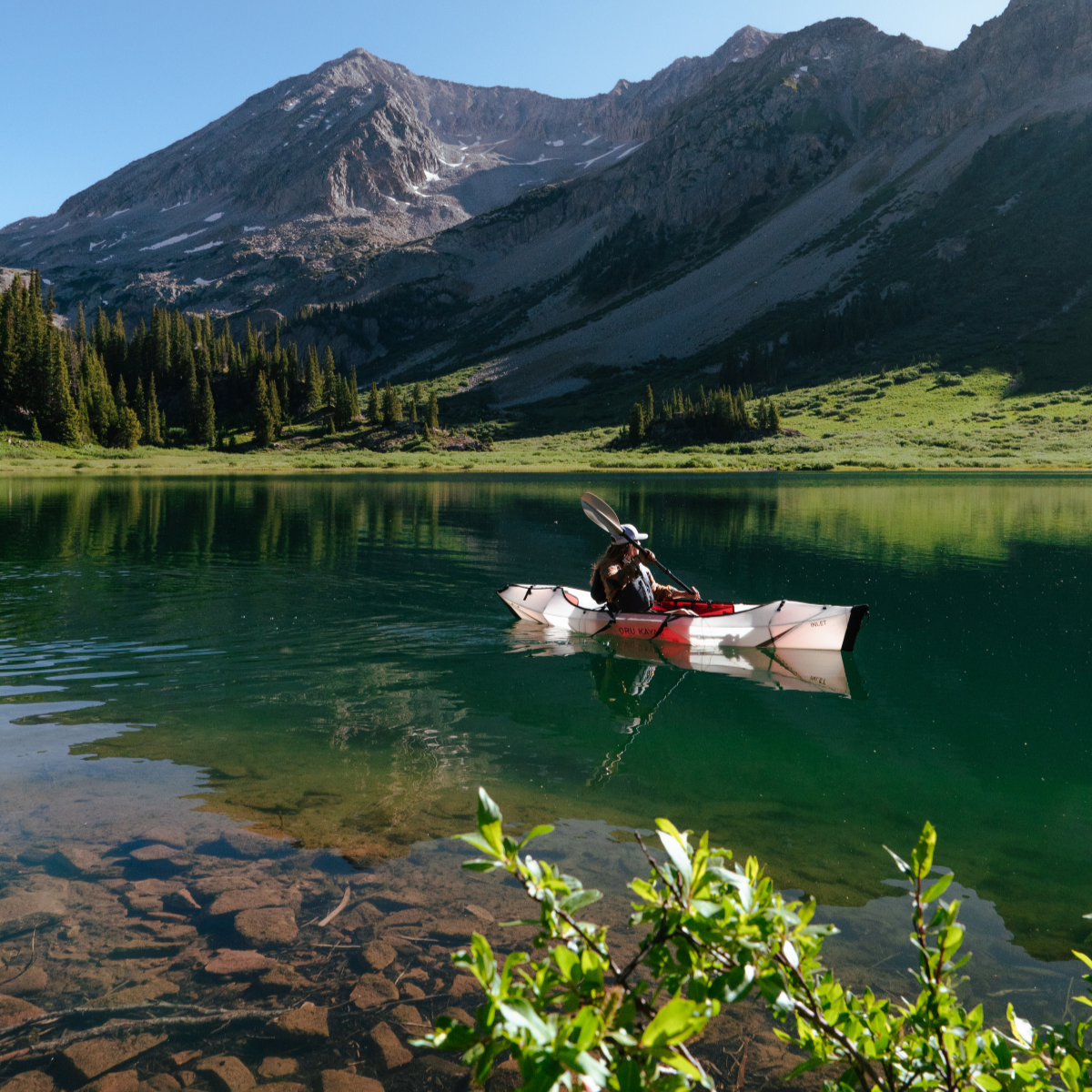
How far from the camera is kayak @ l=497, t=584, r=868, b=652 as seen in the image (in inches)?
695

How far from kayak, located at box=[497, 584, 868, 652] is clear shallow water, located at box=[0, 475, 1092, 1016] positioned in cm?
79

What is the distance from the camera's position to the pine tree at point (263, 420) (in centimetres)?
13138

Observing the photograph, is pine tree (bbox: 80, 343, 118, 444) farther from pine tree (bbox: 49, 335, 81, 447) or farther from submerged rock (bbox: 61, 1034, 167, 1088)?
submerged rock (bbox: 61, 1034, 167, 1088)

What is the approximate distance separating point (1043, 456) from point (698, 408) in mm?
Result: 54672

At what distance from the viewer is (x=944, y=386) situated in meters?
163

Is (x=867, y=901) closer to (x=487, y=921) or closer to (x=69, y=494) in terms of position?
(x=487, y=921)

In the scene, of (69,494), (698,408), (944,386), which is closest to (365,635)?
(69,494)

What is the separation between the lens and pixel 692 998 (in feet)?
6.91

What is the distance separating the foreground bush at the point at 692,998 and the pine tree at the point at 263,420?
452 ft

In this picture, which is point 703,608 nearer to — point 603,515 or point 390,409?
point 603,515

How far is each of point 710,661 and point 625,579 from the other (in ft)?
9.23

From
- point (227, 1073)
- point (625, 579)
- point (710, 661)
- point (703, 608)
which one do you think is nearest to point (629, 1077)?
point (227, 1073)

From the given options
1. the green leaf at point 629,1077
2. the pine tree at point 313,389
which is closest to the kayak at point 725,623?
the green leaf at point 629,1077

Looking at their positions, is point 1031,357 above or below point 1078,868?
above
